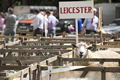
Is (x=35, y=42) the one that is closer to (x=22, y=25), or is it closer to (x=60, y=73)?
(x=60, y=73)

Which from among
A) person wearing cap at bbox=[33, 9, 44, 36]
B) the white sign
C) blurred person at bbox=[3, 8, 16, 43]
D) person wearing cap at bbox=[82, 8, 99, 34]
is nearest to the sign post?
the white sign

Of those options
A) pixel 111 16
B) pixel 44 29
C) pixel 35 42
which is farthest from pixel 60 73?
pixel 111 16

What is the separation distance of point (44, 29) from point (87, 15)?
7928 millimetres

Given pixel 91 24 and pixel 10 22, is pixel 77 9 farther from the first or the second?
pixel 91 24

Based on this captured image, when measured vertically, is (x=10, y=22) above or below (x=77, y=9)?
below

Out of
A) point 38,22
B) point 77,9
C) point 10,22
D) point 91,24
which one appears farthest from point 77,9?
point 38,22

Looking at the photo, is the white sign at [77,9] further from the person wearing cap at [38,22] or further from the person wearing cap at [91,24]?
the person wearing cap at [38,22]

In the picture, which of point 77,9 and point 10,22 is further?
point 10,22

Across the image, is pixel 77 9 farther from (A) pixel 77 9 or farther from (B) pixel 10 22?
(B) pixel 10 22

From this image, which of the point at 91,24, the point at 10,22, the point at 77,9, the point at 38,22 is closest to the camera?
the point at 77,9

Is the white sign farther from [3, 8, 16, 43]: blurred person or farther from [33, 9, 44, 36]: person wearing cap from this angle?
[33, 9, 44, 36]: person wearing cap

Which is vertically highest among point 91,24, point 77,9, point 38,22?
point 77,9

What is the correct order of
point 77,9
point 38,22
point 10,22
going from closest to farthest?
point 77,9, point 10,22, point 38,22

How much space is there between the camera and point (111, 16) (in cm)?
3725
